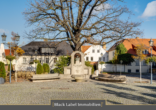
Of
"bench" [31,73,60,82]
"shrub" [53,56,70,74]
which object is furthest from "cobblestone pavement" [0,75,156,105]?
"shrub" [53,56,70,74]

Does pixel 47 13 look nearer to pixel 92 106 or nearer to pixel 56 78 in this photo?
pixel 56 78

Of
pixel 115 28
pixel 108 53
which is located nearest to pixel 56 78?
pixel 115 28

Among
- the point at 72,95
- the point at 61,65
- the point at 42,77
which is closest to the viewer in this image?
the point at 72,95

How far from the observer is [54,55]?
4009 cm

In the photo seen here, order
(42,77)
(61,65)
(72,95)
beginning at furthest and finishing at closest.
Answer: (61,65) → (42,77) → (72,95)

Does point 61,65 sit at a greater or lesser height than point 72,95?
greater

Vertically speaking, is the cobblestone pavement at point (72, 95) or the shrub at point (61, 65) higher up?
the shrub at point (61, 65)

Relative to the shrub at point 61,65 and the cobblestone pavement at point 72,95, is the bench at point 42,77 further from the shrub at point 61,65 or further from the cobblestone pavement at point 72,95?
the shrub at point 61,65

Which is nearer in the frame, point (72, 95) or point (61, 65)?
point (72, 95)

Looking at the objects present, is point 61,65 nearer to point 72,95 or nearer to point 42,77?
point 42,77

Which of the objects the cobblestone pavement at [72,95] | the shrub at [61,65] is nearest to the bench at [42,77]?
the cobblestone pavement at [72,95]

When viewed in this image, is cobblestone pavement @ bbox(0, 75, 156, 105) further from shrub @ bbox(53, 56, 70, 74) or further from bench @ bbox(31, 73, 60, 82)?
shrub @ bbox(53, 56, 70, 74)

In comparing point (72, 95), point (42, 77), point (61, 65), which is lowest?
point (72, 95)

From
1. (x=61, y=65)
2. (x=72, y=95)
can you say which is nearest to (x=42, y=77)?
(x=61, y=65)
